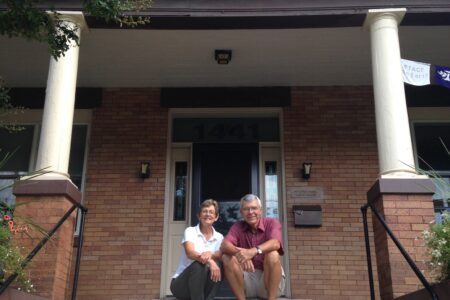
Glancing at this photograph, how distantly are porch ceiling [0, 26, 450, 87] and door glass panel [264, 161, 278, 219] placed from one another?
1174mm

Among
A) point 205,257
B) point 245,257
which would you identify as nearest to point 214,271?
point 205,257

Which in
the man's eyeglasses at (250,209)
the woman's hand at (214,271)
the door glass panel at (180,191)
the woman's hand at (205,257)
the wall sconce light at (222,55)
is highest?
the wall sconce light at (222,55)

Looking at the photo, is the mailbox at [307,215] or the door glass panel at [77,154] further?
the door glass panel at [77,154]

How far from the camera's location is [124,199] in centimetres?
754

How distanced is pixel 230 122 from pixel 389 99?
111 inches

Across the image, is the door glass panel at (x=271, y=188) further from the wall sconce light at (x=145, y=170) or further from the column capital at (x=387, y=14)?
the column capital at (x=387, y=14)

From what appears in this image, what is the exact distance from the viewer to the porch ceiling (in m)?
6.89

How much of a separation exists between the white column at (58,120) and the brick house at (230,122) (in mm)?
42

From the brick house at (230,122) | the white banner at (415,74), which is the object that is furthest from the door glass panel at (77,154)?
the white banner at (415,74)

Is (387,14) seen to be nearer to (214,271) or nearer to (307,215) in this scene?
(307,215)

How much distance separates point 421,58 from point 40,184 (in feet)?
16.7

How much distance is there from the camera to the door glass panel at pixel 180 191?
301 inches

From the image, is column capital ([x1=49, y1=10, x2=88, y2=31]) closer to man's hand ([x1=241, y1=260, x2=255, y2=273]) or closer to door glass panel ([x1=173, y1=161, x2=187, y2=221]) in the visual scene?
door glass panel ([x1=173, y1=161, x2=187, y2=221])

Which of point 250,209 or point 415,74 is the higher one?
point 415,74
